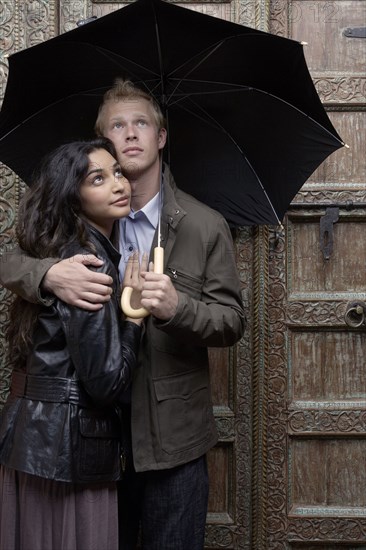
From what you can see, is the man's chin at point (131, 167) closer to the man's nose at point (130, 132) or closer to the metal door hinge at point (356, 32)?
the man's nose at point (130, 132)

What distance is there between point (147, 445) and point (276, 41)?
1.17 metres

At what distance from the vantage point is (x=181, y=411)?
207 centimetres

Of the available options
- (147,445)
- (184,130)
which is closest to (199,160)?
(184,130)

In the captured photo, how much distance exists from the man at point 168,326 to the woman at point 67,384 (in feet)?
0.29

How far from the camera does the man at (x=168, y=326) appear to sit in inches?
79.4

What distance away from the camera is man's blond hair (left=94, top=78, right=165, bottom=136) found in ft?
7.20

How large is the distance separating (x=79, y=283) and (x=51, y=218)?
0.78ft

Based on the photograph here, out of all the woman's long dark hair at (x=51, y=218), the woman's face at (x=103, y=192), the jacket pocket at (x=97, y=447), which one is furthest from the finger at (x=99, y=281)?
the jacket pocket at (x=97, y=447)

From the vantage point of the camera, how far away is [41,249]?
6.52 ft

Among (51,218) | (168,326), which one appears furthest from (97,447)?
(51,218)

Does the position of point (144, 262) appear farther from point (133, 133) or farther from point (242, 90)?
point (242, 90)

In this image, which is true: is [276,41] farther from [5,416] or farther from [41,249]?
[5,416]

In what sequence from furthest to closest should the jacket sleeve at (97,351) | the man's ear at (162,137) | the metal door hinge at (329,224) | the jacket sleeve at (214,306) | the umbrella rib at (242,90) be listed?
the metal door hinge at (329,224) < the man's ear at (162,137) < the umbrella rib at (242,90) < the jacket sleeve at (214,306) < the jacket sleeve at (97,351)

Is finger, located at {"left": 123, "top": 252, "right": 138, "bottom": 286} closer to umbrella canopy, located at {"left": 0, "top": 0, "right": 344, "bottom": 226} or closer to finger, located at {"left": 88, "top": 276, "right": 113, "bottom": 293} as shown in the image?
finger, located at {"left": 88, "top": 276, "right": 113, "bottom": 293}
